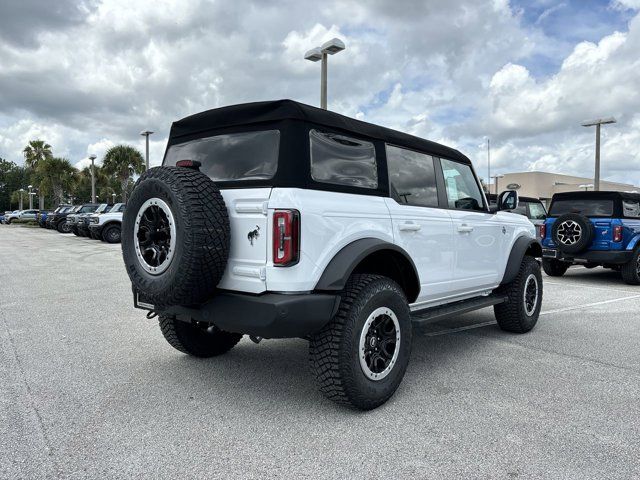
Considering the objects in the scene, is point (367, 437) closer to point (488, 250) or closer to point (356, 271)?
point (356, 271)

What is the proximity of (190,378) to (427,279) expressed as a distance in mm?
2035

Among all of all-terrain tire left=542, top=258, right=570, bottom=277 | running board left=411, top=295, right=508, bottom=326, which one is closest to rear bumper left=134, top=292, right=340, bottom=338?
running board left=411, top=295, right=508, bottom=326

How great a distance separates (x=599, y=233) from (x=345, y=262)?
26.1ft

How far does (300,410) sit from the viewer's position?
10.8 ft

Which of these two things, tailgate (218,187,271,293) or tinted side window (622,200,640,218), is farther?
tinted side window (622,200,640,218)

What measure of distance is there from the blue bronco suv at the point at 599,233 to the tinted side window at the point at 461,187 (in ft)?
17.0

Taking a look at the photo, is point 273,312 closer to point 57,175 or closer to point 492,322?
point 492,322

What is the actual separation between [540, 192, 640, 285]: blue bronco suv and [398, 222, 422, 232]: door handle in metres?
6.58

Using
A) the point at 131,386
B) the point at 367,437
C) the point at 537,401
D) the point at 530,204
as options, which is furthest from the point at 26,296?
the point at 530,204

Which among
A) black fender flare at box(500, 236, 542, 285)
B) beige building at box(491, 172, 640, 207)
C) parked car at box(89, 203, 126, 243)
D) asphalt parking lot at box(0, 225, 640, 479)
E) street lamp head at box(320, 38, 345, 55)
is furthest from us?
beige building at box(491, 172, 640, 207)

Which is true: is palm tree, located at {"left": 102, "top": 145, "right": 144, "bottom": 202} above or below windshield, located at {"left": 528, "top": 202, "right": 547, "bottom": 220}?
above

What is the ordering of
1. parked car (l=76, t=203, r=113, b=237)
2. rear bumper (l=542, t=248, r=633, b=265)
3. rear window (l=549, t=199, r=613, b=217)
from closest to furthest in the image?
1. rear bumper (l=542, t=248, r=633, b=265)
2. rear window (l=549, t=199, r=613, b=217)
3. parked car (l=76, t=203, r=113, b=237)

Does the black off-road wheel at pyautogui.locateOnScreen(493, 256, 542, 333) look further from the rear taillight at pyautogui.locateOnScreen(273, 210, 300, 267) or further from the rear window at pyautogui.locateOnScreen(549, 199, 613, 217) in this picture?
the rear window at pyautogui.locateOnScreen(549, 199, 613, 217)

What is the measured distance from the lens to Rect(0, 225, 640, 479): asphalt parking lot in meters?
2.59
